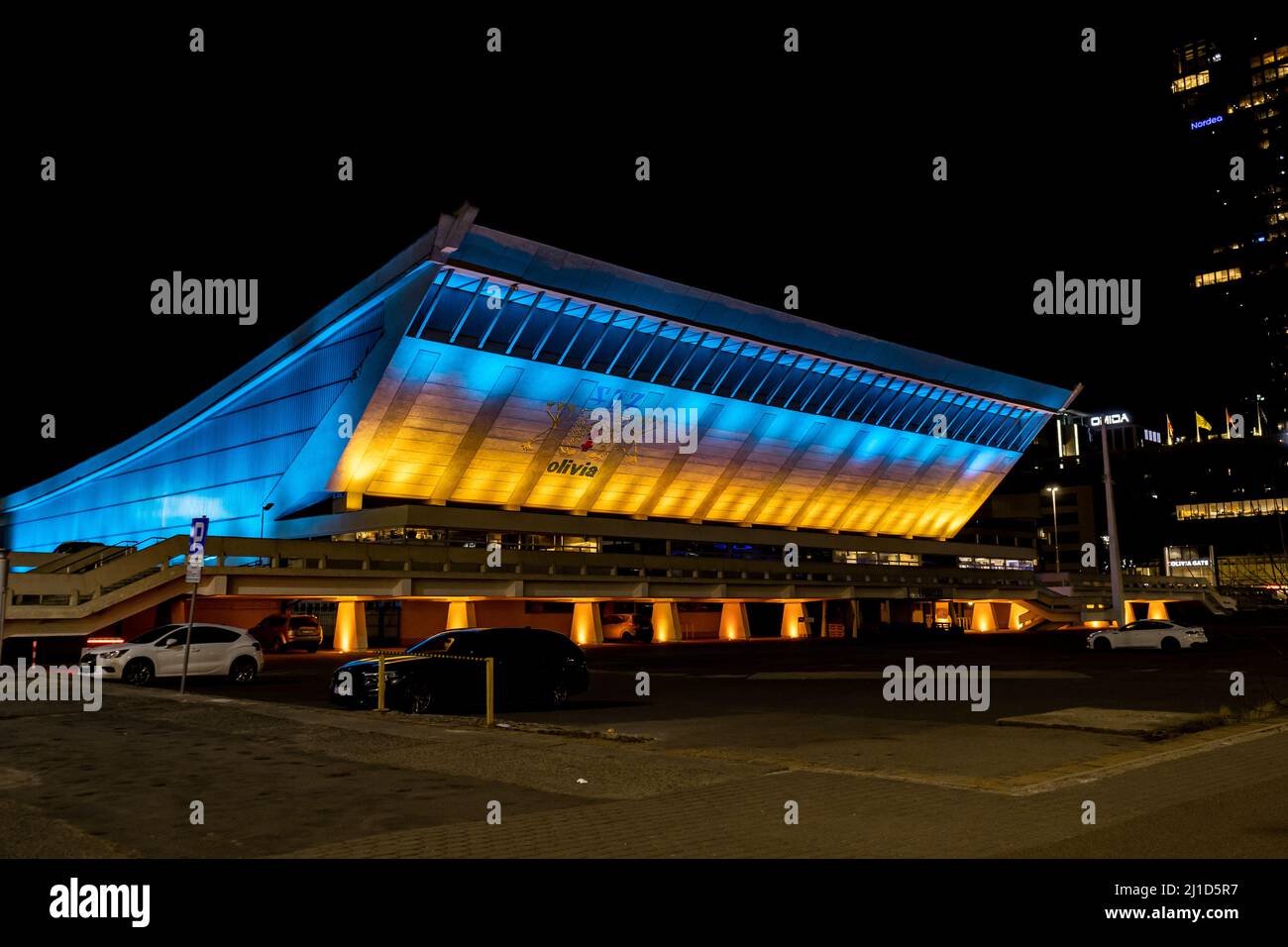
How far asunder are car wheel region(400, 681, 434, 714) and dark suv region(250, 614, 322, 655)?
24.4 meters

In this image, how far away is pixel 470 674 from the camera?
17.4 meters

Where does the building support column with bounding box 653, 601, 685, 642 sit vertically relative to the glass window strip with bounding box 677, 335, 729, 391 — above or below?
below

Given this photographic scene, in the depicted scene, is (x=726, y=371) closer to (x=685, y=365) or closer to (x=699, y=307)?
(x=685, y=365)

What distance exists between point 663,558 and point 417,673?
34.0 metres

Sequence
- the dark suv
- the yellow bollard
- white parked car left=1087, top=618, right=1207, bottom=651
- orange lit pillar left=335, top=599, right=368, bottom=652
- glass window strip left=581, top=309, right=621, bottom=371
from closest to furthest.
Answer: the yellow bollard, white parked car left=1087, top=618, right=1207, bottom=651, the dark suv, orange lit pillar left=335, top=599, right=368, bottom=652, glass window strip left=581, top=309, right=621, bottom=371

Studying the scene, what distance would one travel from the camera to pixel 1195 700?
17.5 m

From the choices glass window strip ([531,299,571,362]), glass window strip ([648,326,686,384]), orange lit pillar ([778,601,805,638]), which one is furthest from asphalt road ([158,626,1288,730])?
orange lit pillar ([778,601,805,638])

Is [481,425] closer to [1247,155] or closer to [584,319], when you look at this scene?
[584,319]

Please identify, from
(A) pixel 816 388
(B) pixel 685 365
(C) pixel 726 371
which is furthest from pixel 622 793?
(A) pixel 816 388

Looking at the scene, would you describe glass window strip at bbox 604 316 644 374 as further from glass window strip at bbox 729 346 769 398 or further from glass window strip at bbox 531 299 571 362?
glass window strip at bbox 729 346 769 398

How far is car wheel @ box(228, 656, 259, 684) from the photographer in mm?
23781

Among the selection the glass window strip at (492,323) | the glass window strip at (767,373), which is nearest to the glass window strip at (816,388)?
the glass window strip at (767,373)

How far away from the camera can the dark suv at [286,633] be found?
39.2m
